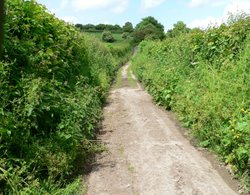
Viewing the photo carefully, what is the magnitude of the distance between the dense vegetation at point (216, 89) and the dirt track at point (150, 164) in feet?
1.49

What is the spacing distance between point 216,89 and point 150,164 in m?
2.96

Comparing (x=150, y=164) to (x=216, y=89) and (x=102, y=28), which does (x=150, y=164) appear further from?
(x=102, y=28)

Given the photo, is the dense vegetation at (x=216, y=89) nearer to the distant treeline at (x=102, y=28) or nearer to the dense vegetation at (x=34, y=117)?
the dense vegetation at (x=34, y=117)

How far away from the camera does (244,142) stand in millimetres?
5949

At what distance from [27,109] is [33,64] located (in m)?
1.44

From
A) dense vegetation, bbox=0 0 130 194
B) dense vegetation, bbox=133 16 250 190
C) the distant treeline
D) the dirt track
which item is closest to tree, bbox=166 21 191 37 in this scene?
dense vegetation, bbox=133 16 250 190

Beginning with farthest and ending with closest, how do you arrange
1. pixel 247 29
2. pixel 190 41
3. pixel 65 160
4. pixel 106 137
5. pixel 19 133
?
pixel 190 41, pixel 247 29, pixel 106 137, pixel 65 160, pixel 19 133

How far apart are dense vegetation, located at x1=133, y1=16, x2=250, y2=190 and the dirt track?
454mm

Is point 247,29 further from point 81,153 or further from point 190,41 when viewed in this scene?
point 81,153

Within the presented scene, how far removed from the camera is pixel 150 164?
6430mm

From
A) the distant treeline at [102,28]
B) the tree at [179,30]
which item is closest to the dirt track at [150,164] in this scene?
the tree at [179,30]

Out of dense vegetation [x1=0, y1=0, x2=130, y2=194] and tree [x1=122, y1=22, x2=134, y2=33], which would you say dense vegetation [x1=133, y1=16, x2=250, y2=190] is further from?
tree [x1=122, y1=22, x2=134, y2=33]

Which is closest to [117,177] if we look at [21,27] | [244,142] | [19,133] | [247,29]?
[19,133]

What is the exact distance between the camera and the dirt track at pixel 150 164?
17.9 ft
